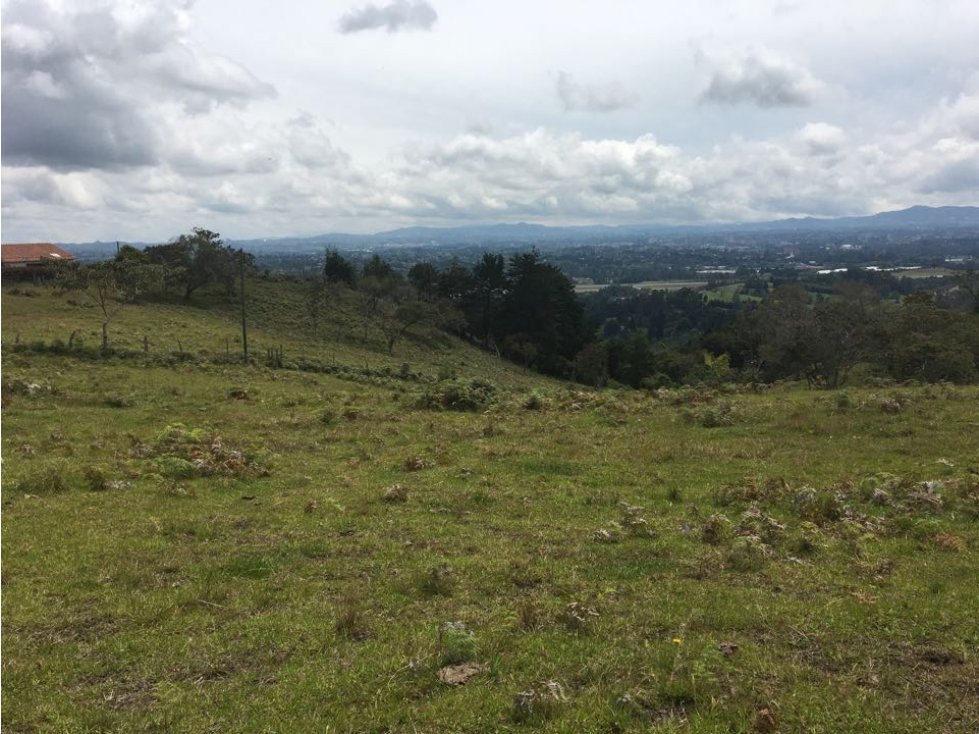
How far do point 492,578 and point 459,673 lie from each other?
2593 mm

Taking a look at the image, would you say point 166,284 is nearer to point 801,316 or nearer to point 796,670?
point 801,316

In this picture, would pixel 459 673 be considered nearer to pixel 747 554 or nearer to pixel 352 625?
pixel 352 625

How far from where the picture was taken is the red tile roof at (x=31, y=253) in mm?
82194

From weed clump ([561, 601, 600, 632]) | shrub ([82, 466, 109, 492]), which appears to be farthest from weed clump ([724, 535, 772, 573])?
shrub ([82, 466, 109, 492])

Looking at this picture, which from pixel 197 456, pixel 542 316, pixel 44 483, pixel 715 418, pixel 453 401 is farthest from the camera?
pixel 542 316

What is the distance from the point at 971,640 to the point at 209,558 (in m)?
9.49

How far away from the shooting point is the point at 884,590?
332 inches

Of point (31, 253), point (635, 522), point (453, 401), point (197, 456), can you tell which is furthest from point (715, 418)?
point (31, 253)

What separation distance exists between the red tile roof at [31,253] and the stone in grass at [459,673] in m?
90.5

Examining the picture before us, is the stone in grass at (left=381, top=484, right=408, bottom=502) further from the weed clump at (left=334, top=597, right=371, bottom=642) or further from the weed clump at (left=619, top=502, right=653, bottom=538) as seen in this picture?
the weed clump at (left=334, top=597, right=371, bottom=642)

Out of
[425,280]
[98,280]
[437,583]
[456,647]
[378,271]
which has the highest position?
[378,271]

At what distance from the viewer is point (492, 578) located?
29.5 ft

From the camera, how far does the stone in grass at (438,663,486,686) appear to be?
625 cm

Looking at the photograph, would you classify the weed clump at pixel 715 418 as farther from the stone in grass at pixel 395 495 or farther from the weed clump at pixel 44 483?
the weed clump at pixel 44 483
